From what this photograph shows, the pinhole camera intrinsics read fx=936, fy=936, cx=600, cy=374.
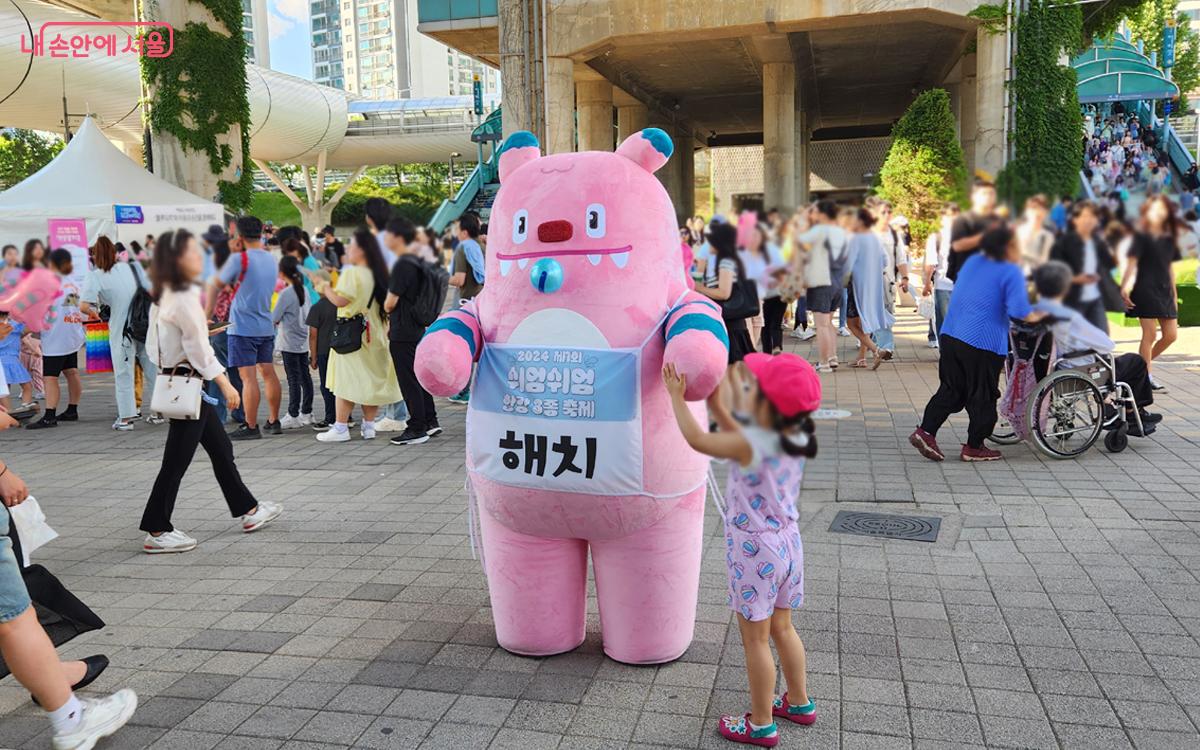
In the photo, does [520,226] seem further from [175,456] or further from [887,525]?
[887,525]

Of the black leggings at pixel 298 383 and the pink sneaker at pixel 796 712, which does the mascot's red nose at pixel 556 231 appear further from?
the black leggings at pixel 298 383

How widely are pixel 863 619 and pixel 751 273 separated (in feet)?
8.07

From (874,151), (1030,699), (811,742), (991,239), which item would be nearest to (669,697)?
(811,742)

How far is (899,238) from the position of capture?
6.59 ft

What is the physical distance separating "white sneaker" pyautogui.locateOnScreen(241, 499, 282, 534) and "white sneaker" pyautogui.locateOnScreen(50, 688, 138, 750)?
7.77 ft

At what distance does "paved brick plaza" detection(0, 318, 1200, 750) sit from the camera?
10.6ft

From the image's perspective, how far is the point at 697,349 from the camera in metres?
3.06

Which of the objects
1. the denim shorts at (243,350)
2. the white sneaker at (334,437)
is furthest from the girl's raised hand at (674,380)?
the white sneaker at (334,437)

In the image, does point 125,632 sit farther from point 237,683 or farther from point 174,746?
point 174,746

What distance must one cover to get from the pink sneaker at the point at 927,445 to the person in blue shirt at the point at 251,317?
4.58m

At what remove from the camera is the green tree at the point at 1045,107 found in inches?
57.7

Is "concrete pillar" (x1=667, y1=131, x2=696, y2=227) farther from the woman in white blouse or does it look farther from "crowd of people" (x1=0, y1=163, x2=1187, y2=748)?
the woman in white blouse

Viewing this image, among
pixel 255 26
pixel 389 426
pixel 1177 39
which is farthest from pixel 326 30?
pixel 255 26

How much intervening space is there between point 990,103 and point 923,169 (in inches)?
8.3
